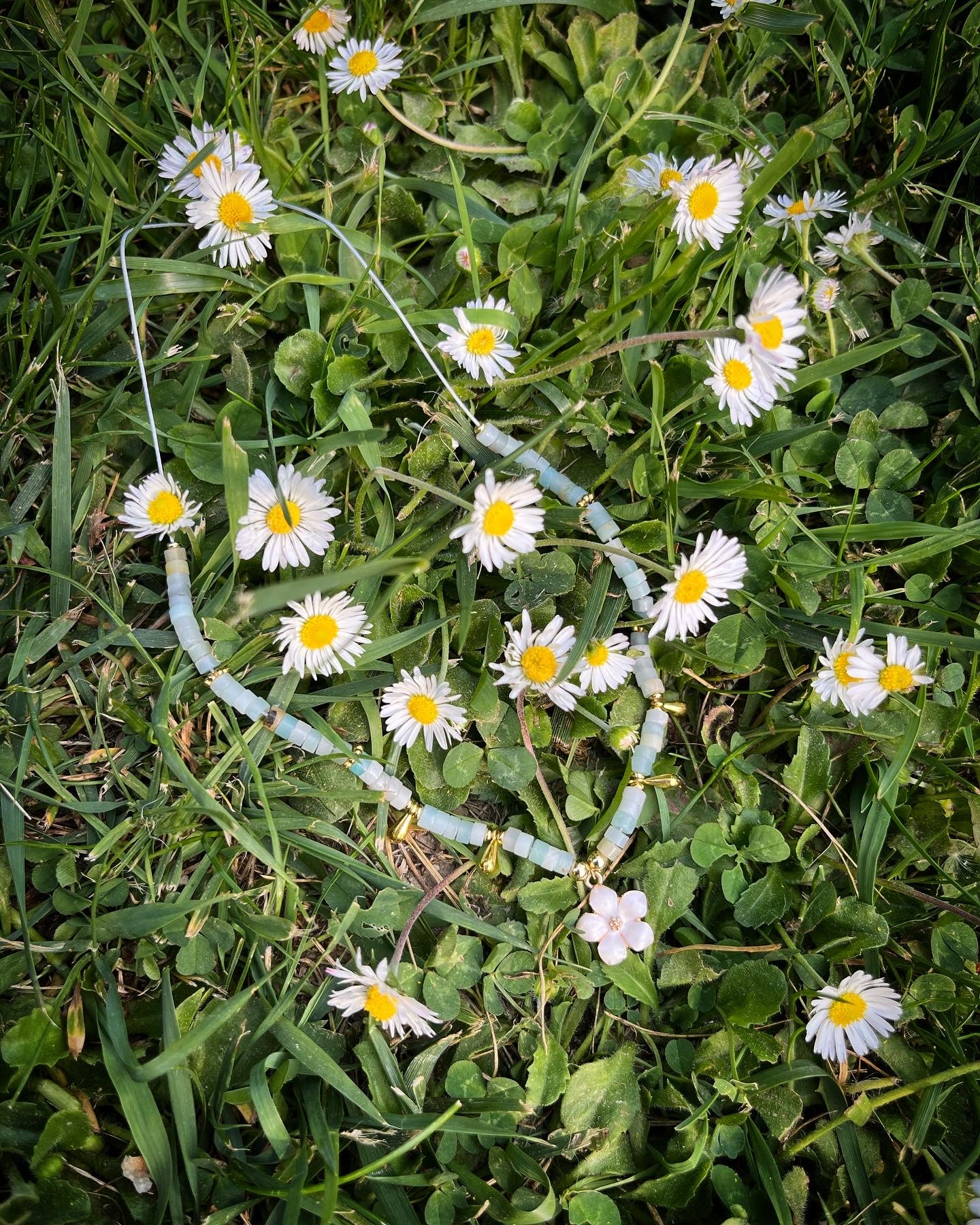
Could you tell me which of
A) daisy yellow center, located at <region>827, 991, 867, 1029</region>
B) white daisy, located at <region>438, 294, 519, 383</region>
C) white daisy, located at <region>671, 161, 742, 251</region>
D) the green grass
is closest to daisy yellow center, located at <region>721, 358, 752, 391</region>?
the green grass

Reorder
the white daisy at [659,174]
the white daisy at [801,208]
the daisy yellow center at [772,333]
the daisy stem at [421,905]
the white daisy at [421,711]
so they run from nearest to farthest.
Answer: the daisy yellow center at [772,333], the daisy stem at [421,905], the white daisy at [421,711], the white daisy at [659,174], the white daisy at [801,208]

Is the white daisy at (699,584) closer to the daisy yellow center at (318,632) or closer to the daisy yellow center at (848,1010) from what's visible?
the daisy yellow center at (318,632)

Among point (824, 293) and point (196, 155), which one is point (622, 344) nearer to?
point (824, 293)

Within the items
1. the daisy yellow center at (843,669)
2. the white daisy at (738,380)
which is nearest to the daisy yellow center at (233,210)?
the white daisy at (738,380)

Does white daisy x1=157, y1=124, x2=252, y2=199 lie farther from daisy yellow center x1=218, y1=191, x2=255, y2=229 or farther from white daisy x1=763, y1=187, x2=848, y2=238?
white daisy x1=763, y1=187, x2=848, y2=238

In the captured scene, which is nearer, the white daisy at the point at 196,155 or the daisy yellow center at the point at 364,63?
the white daisy at the point at 196,155

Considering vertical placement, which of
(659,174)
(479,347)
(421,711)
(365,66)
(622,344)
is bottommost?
(421,711)

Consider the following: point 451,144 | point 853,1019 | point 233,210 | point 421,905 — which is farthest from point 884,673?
point 233,210
